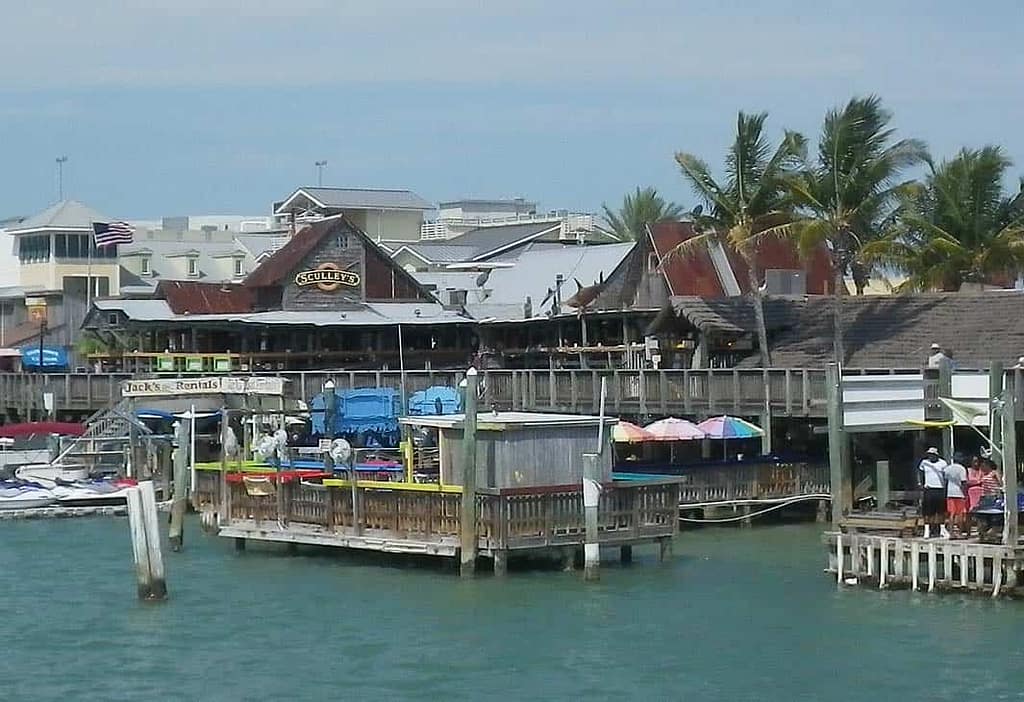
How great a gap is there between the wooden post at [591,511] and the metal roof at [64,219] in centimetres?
5996

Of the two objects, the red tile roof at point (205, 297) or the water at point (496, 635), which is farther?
the red tile roof at point (205, 297)

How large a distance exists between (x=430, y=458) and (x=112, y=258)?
53.7 metres

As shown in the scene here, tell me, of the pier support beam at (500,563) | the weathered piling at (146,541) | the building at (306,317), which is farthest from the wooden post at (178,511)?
the building at (306,317)

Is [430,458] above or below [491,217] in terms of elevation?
below

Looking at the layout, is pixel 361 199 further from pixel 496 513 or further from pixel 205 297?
pixel 496 513

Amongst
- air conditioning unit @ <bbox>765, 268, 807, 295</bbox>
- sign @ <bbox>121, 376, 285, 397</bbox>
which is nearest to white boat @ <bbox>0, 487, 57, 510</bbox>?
sign @ <bbox>121, 376, 285, 397</bbox>

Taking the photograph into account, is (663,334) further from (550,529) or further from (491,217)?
(491,217)

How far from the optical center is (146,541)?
3206 centimetres

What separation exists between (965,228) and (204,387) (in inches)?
844

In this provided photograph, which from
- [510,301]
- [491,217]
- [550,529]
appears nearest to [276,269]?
[510,301]

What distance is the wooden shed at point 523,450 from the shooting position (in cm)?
3434

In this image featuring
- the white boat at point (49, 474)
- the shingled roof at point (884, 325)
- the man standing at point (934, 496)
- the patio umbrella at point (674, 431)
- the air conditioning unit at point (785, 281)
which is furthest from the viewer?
the air conditioning unit at point (785, 281)

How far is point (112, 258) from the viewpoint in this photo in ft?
299

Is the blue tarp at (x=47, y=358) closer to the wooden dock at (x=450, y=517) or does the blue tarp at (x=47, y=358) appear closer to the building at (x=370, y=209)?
the building at (x=370, y=209)
